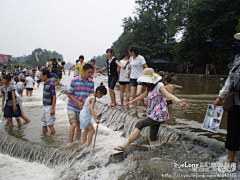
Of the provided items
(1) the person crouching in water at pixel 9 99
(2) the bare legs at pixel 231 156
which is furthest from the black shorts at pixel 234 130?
(1) the person crouching in water at pixel 9 99

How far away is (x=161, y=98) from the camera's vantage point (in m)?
4.05

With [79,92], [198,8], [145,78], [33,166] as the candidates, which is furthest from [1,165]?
[198,8]

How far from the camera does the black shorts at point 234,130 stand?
3137 mm

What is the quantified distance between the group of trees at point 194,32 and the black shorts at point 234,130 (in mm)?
17771

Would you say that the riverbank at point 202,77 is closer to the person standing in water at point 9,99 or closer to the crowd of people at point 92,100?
the crowd of people at point 92,100

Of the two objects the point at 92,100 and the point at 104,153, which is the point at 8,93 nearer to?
Answer: the point at 92,100

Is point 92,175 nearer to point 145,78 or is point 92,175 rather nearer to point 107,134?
point 145,78

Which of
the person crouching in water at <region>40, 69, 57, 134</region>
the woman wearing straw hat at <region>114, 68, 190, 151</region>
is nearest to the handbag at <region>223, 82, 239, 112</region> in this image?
the woman wearing straw hat at <region>114, 68, 190, 151</region>

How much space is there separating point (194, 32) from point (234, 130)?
24.9m

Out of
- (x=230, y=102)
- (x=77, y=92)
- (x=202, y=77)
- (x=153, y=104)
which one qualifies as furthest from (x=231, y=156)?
(x=202, y=77)

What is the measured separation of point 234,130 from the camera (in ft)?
10.4

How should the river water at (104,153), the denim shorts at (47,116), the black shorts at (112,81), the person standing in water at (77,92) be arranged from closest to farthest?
the river water at (104,153), the person standing in water at (77,92), the denim shorts at (47,116), the black shorts at (112,81)

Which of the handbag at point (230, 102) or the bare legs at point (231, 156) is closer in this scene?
the handbag at point (230, 102)

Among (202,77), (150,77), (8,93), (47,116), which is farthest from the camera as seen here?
(202,77)
